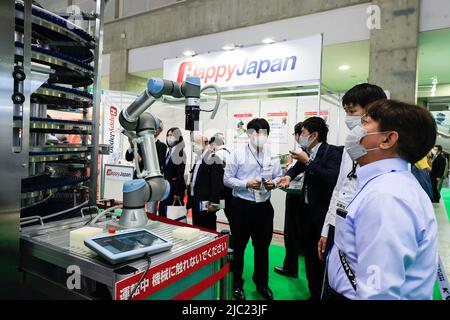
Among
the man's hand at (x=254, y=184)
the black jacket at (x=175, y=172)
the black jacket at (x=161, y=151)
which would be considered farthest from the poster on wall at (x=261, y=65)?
the man's hand at (x=254, y=184)

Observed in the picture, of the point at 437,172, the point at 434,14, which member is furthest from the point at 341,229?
the point at 437,172

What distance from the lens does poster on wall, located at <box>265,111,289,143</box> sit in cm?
517

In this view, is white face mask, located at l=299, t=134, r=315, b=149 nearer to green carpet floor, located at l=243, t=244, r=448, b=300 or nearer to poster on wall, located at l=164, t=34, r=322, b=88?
green carpet floor, located at l=243, t=244, r=448, b=300

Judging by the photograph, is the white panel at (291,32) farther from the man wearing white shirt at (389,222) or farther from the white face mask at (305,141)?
the man wearing white shirt at (389,222)

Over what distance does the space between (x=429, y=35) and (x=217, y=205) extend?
452 centimetres

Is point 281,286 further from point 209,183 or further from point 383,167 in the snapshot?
point 383,167

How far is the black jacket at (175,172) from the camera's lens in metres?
4.08

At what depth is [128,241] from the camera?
3.58 ft

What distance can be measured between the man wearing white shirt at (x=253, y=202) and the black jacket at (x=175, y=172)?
4.95 ft

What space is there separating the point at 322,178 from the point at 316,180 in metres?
0.13

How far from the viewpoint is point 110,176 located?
5.04 m

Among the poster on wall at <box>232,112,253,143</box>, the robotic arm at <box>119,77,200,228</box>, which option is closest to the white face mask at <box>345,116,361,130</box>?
the robotic arm at <box>119,77,200,228</box>

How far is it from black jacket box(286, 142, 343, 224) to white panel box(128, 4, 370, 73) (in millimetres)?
3121
